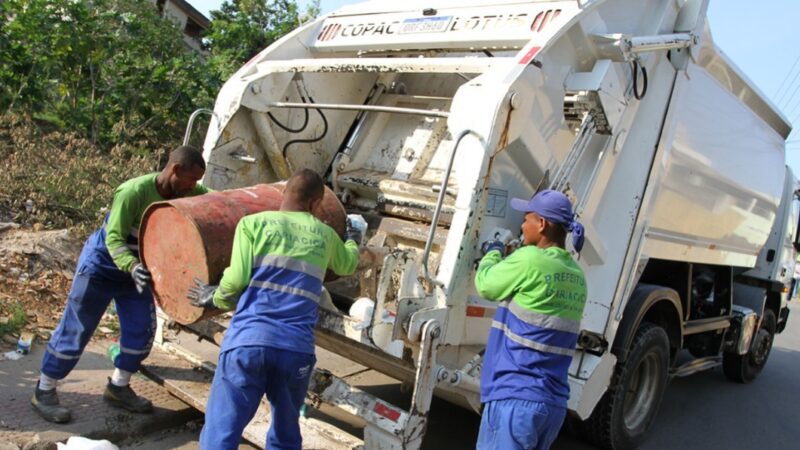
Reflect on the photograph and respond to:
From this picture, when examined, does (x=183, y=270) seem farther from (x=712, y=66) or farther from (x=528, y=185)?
(x=712, y=66)

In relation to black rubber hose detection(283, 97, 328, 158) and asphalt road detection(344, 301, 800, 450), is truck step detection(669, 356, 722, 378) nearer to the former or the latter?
asphalt road detection(344, 301, 800, 450)

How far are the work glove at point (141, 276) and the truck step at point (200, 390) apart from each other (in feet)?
2.19

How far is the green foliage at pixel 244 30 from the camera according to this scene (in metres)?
10.2

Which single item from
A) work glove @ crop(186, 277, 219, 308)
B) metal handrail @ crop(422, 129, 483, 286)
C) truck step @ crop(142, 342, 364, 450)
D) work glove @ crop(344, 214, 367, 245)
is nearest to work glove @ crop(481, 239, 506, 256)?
metal handrail @ crop(422, 129, 483, 286)

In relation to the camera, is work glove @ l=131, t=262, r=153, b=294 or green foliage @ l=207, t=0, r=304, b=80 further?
green foliage @ l=207, t=0, r=304, b=80

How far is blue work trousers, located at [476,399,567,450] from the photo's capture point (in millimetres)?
2328

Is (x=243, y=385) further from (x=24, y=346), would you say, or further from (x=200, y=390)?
(x=24, y=346)

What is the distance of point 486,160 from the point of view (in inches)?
110

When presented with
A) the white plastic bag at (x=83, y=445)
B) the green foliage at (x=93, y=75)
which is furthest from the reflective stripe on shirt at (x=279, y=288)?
the green foliage at (x=93, y=75)

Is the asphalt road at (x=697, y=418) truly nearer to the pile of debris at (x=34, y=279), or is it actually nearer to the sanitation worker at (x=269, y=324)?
the sanitation worker at (x=269, y=324)

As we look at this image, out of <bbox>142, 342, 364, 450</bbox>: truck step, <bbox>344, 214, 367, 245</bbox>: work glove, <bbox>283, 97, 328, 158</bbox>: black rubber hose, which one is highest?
<bbox>283, 97, 328, 158</bbox>: black rubber hose

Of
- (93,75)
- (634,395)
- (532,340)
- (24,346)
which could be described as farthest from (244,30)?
(532,340)

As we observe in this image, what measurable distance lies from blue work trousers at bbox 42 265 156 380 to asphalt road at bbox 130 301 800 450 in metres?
0.48

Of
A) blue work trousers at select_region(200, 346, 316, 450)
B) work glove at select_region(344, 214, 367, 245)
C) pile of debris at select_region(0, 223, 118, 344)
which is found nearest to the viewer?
blue work trousers at select_region(200, 346, 316, 450)
